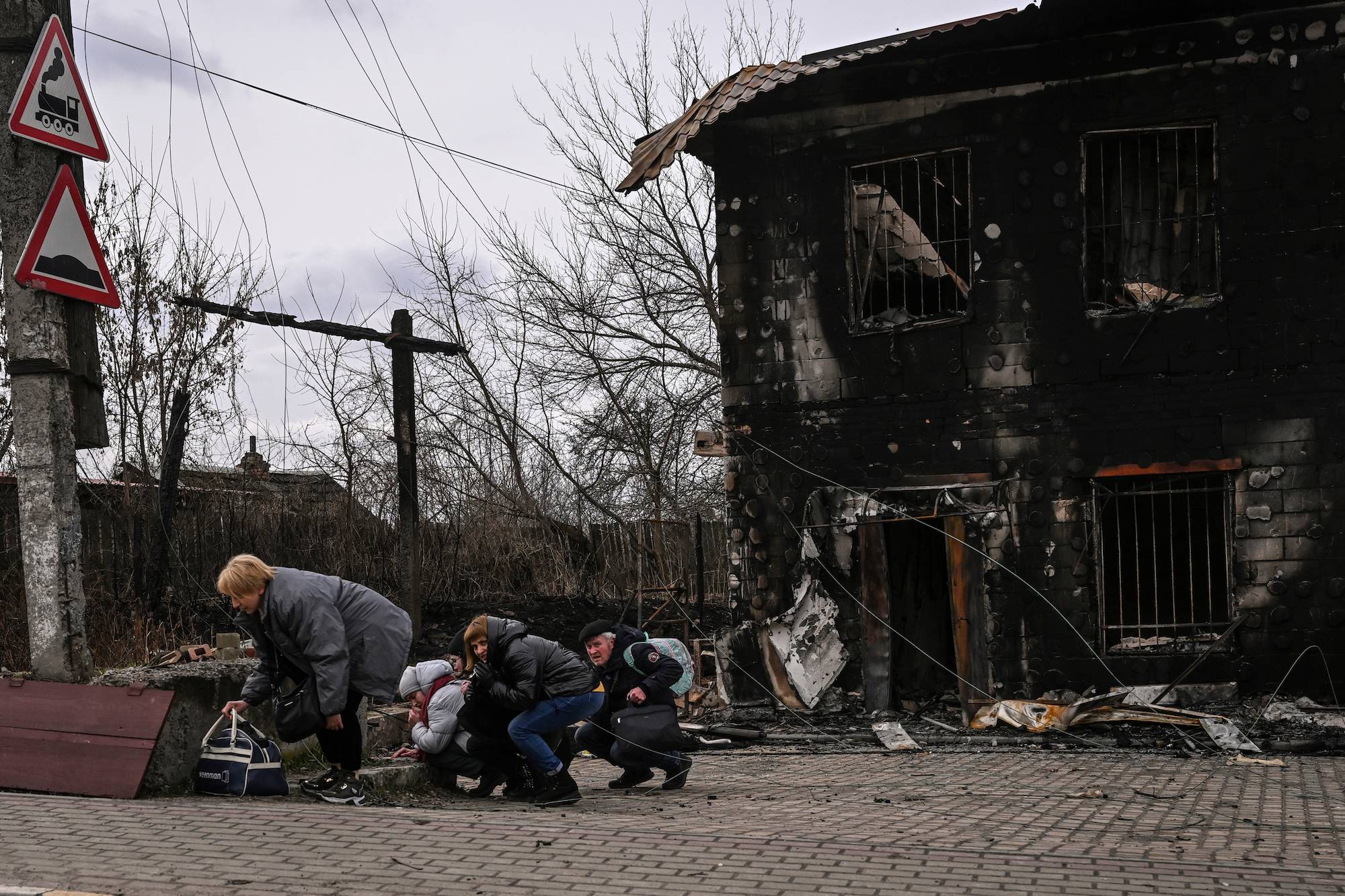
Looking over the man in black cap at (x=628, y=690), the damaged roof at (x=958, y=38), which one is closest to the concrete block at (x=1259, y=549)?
the damaged roof at (x=958, y=38)

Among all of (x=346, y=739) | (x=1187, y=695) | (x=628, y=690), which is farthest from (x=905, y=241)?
(x=346, y=739)

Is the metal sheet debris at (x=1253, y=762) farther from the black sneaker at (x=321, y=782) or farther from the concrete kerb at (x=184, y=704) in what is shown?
the concrete kerb at (x=184, y=704)

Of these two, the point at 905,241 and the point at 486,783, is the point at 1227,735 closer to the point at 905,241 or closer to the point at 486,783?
the point at 905,241

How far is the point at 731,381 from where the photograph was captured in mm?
14422

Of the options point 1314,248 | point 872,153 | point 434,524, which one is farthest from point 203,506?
point 1314,248

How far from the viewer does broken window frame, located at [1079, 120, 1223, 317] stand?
1282cm

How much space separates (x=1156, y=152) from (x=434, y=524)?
1341 cm

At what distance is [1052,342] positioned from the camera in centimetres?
1316

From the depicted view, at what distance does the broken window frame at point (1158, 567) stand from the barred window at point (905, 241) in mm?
2786

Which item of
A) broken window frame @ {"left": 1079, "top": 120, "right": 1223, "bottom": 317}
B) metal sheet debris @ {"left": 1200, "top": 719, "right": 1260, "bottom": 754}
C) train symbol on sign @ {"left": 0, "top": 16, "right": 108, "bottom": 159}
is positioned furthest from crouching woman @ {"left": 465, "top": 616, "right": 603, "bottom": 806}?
broken window frame @ {"left": 1079, "top": 120, "right": 1223, "bottom": 317}

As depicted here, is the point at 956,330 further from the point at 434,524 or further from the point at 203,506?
the point at 434,524

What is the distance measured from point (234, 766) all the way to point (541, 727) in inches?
75.0

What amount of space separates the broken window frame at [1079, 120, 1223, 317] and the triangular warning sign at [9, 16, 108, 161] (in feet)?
32.4

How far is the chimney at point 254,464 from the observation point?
56.4 feet
